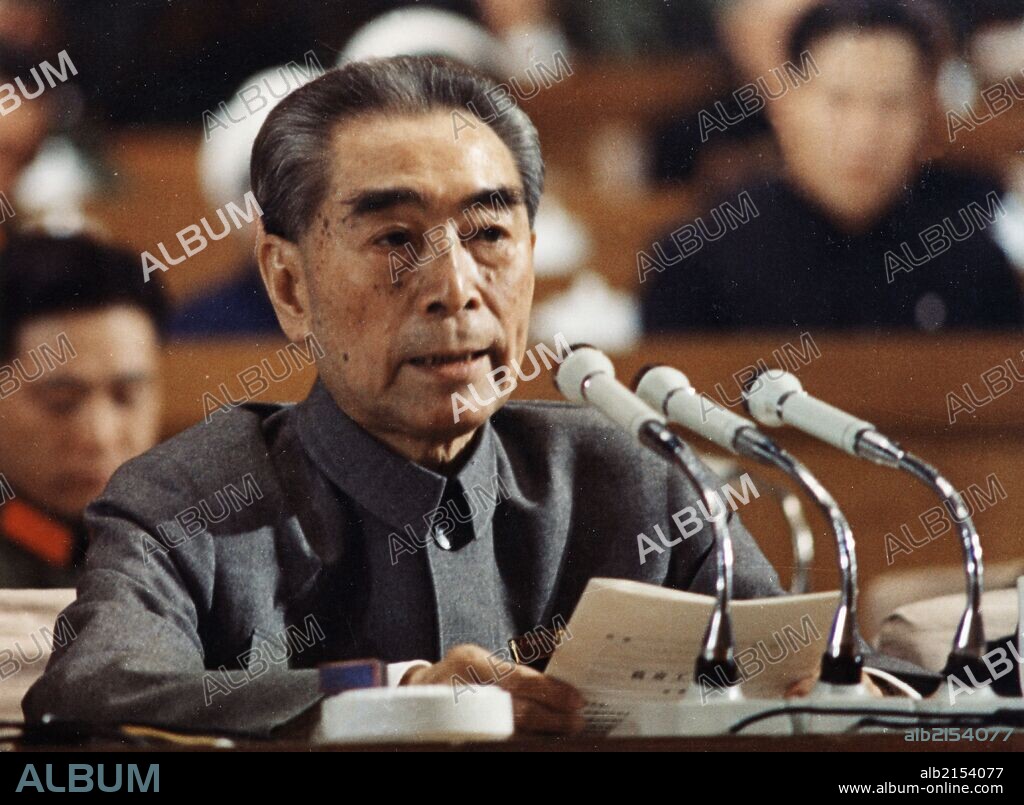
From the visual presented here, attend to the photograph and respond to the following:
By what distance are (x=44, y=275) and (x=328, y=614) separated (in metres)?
0.74

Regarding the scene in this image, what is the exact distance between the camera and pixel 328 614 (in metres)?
2.33

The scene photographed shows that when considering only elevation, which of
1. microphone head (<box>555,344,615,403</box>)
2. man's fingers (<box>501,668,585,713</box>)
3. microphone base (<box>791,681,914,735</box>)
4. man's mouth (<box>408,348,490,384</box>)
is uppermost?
man's mouth (<box>408,348,490,384</box>)

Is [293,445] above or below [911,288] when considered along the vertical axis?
below

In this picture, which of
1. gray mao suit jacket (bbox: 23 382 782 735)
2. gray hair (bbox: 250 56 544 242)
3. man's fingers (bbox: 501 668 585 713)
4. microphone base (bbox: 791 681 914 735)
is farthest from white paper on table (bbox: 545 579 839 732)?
gray hair (bbox: 250 56 544 242)

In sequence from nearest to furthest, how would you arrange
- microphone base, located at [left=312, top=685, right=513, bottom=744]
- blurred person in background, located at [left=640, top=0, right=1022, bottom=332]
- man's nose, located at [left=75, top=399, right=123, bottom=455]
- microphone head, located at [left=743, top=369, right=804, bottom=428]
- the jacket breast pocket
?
microphone base, located at [left=312, top=685, right=513, bottom=744]
microphone head, located at [left=743, top=369, right=804, bottom=428]
the jacket breast pocket
man's nose, located at [left=75, top=399, right=123, bottom=455]
blurred person in background, located at [left=640, top=0, right=1022, bottom=332]

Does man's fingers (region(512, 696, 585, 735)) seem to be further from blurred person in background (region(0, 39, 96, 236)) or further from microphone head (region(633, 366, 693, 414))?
blurred person in background (region(0, 39, 96, 236))

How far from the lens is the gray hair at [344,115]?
239 centimetres

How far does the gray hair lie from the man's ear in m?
0.02

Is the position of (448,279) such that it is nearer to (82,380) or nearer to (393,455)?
(393,455)

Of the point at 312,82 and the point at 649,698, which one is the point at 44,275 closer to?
the point at 312,82

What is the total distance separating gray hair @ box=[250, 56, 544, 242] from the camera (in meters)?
2.39

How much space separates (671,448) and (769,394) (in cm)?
23

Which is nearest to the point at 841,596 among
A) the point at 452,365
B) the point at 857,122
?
Result: the point at 452,365
